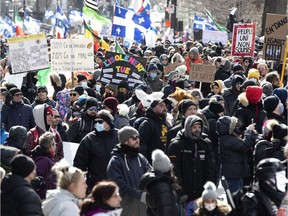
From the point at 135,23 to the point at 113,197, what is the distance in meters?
16.2

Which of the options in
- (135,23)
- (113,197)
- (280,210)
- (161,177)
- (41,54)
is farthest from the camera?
(135,23)

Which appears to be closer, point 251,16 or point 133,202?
point 133,202

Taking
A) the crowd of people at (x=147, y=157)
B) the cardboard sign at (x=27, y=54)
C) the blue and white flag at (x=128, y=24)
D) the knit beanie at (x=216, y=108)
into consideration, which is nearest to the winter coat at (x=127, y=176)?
the crowd of people at (x=147, y=157)

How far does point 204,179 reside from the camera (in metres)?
9.24

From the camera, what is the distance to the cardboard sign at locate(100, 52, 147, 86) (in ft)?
51.7

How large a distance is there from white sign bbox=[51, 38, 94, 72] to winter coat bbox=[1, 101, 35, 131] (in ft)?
12.4

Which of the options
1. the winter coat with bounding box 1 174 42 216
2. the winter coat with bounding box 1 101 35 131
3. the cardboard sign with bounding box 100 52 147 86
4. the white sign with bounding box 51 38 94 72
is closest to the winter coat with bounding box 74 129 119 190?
the winter coat with bounding box 1 174 42 216

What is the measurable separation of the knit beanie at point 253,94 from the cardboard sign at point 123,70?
Answer: 13.6 ft

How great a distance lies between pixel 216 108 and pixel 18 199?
15.3 feet

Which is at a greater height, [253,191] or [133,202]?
[253,191]

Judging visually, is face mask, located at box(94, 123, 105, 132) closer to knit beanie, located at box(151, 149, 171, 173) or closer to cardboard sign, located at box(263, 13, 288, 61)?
knit beanie, located at box(151, 149, 171, 173)

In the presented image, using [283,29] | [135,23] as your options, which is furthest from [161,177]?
[135,23]

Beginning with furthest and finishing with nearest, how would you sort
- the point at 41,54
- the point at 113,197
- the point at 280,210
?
the point at 41,54, the point at 113,197, the point at 280,210

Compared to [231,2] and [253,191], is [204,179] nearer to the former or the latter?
[253,191]
